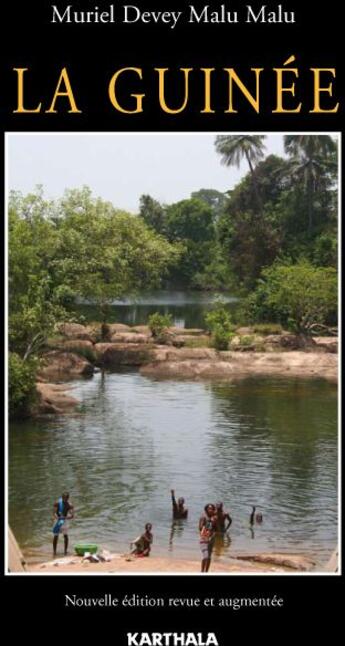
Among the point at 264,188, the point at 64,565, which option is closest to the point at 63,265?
the point at 64,565

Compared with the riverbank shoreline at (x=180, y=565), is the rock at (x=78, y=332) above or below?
above

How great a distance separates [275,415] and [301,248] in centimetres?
2449

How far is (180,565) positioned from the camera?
15422 millimetres

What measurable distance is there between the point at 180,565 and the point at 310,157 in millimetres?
40444

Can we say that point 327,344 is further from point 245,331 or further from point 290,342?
point 245,331

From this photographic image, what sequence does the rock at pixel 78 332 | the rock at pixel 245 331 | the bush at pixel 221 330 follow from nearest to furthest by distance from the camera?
the rock at pixel 78 332 < the bush at pixel 221 330 < the rock at pixel 245 331

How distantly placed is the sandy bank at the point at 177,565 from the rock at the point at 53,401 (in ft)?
40.0

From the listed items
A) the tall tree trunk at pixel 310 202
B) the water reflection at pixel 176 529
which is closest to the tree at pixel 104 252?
the tall tree trunk at pixel 310 202

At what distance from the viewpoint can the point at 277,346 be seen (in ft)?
134

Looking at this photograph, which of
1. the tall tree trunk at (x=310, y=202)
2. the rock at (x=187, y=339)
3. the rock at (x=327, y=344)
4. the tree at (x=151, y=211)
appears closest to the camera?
the rock at (x=327, y=344)

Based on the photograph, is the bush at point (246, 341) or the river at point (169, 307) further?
the river at point (169, 307)

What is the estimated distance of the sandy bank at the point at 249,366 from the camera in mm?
36406

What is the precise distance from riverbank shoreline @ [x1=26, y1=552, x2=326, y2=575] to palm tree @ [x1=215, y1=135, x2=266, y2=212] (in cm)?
3912

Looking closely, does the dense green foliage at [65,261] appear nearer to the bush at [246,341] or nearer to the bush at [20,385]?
the bush at [20,385]
